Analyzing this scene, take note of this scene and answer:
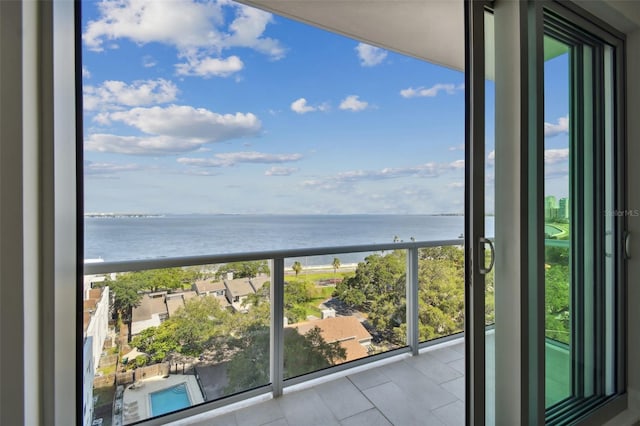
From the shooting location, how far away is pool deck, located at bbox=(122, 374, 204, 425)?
1.56 m

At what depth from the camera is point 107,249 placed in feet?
4.84

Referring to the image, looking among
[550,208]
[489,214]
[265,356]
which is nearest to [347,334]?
[265,356]

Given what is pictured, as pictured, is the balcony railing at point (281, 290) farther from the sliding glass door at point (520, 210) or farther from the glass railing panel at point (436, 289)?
the sliding glass door at point (520, 210)

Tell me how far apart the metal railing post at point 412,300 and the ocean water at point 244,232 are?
0.20m

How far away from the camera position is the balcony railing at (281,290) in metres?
1.61

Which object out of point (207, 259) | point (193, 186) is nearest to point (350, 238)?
point (207, 259)

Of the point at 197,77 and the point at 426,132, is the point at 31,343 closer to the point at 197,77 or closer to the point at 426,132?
the point at 197,77

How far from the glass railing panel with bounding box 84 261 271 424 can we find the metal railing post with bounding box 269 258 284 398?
38mm

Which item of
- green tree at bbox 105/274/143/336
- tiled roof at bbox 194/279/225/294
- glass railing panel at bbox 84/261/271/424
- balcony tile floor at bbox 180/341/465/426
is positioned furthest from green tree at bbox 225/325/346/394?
green tree at bbox 105/274/143/336

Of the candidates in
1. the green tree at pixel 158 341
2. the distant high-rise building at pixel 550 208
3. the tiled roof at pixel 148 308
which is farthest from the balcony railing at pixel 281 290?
the distant high-rise building at pixel 550 208

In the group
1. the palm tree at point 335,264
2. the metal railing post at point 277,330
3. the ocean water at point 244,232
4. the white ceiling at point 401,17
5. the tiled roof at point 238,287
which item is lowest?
the metal railing post at point 277,330

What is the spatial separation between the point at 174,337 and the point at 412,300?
195 cm

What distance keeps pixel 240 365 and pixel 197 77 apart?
8.28ft

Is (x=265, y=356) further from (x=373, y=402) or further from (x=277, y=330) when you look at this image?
(x=373, y=402)
